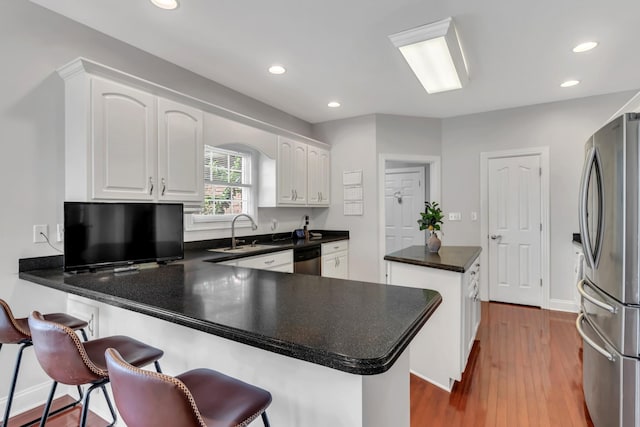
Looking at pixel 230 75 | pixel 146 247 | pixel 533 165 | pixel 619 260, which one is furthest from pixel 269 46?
pixel 533 165

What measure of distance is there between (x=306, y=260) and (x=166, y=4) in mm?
2710

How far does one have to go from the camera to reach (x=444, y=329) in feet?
7.64

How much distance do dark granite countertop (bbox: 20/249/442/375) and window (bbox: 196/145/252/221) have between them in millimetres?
1549

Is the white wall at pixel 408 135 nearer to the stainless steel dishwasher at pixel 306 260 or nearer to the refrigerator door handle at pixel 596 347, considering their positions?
the stainless steel dishwasher at pixel 306 260

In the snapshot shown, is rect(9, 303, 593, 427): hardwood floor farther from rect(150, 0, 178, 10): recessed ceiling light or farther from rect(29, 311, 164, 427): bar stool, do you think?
rect(150, 0, 178, 10): recessed ceiling light

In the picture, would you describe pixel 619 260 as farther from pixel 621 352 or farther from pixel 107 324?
pixel 107 324

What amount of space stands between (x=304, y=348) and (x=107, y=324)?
149 cm

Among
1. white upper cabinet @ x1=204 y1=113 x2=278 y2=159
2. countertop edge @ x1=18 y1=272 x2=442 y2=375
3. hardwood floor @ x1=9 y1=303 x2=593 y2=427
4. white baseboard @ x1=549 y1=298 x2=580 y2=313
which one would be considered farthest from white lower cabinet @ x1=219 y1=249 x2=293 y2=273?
white baseboard @ x1=549 y1=298 x2=580 y2=313

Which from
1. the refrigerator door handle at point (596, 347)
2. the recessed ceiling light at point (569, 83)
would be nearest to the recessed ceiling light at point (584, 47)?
the recessed ceiling light at point (569, 83)

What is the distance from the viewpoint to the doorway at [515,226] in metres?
4.16

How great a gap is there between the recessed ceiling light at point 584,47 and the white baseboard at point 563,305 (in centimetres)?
290

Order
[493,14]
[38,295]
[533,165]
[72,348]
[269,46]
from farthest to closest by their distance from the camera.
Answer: [533,165] < [269,46] < [493,14] < [38,295] < [72,348]

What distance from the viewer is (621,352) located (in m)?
1.51

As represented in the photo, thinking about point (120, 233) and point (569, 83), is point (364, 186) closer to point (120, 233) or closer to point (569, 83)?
point (569, 83)
